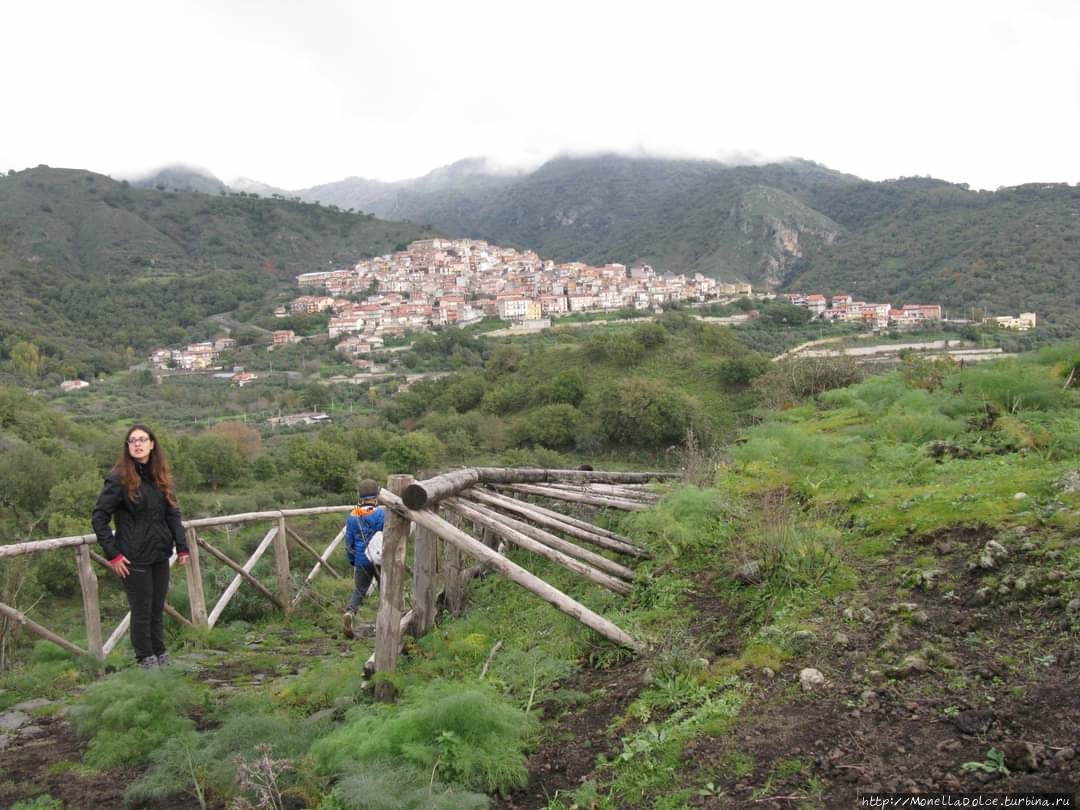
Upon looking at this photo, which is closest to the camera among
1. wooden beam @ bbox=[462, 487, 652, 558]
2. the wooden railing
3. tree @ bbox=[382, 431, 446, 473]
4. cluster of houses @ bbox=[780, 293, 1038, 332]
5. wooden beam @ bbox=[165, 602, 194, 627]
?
the wooden railing

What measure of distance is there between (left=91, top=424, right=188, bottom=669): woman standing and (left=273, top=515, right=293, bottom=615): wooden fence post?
2.62 meters

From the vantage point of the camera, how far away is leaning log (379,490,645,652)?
4121 millimetres

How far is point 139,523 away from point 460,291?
11069 centimetres

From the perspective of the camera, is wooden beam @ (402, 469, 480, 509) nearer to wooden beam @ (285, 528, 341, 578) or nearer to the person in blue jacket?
the person in blue jacket

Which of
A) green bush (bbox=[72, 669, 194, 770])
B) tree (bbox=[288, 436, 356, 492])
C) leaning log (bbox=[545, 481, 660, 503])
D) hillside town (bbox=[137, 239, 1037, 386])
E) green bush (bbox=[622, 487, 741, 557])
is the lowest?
tree (bbox=[288, 436, 356, 492])

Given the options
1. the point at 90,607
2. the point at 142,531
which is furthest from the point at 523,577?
the point at 90,607

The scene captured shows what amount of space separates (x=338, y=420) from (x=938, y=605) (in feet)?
176

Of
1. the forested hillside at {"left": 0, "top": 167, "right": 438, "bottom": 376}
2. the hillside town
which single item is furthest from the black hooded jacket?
the forested hillside at {"left": 0, "top": 167, "right": 438, "bottom": 376}

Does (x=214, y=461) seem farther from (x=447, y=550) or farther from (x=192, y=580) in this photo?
(x=447, y=550)

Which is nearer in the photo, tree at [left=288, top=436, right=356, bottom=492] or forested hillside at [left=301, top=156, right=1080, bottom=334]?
tree at [left=288, top=436, right=356, bottom=492]

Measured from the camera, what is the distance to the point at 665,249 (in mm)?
139875

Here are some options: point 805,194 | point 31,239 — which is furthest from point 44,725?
point 805,194

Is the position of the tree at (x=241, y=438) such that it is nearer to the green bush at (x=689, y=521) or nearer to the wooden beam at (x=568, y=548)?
the wooden beam at (x=568, y=548)

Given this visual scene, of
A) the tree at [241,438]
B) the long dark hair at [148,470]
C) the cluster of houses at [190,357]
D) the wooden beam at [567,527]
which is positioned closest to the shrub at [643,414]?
the tree at [241,438]
